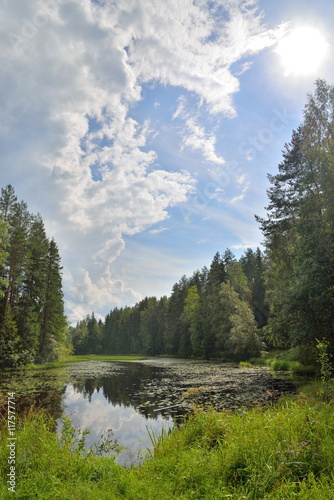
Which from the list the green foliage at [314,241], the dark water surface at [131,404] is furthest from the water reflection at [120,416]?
the green foliage at [314,241]

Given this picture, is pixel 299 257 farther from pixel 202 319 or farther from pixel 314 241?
pixel 202 319

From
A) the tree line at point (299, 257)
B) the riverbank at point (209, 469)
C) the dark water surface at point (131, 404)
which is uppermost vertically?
the tree line at point (299, 257)

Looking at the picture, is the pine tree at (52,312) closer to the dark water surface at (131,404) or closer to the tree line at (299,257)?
the dark water surface at (131,404)

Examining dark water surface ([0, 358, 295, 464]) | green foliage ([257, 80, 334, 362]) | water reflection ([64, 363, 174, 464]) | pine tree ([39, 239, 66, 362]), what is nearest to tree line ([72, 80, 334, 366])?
green foliage ([257, 80, 334, 362])

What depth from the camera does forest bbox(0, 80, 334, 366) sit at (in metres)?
17.8

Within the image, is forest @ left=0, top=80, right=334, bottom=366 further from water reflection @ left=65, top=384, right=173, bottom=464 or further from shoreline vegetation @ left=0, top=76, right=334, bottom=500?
water reflection @ left=65, top=384, right=173, bottom=464

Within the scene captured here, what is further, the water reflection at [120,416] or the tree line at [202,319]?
the tree line at [202,319]

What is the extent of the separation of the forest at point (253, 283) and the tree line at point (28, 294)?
4.7 inches

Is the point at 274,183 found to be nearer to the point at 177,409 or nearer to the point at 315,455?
the point at 177,409

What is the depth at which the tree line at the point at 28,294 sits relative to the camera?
31.7 meters

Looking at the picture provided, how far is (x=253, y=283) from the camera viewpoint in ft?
226

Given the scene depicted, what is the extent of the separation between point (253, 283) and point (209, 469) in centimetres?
6756

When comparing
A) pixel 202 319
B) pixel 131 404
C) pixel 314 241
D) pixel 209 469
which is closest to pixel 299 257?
pixel 314 241

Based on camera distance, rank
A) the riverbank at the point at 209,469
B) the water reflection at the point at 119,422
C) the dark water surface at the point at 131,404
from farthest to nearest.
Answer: the dark water surface at the point at 131,404, the water reflection at the point at 119,422, the riverbank at the point at 209,469
